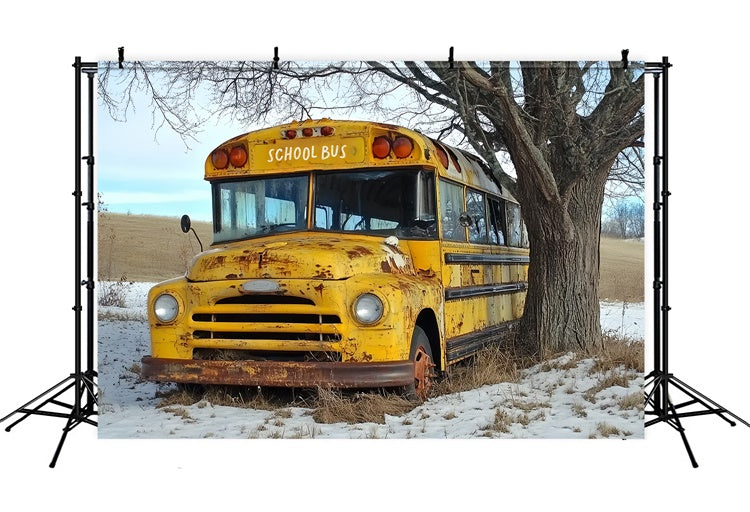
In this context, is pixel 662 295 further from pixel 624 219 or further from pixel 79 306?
pixel 79 306

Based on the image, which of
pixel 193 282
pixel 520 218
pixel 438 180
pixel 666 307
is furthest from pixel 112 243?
pixel 666 307

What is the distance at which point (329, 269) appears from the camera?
5645 millimetres

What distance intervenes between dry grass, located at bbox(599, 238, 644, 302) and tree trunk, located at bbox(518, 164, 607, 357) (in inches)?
6.7

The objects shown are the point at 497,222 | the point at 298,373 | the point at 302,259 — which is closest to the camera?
the point at 298,373

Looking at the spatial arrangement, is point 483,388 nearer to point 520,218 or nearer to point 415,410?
point 415,410

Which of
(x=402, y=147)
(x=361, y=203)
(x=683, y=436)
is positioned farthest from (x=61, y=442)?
(x=683, y=436)

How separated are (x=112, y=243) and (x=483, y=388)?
2.72 m

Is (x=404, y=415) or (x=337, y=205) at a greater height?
(x=337, y=205)

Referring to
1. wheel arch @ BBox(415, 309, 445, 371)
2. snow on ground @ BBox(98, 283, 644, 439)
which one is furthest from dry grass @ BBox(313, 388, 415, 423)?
wheel arch @ BBox(415, 309, 445, 371)

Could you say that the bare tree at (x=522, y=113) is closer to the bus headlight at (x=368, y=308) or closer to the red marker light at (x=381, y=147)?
the red marker light at (x=381, y=147)

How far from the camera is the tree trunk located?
6766 mm

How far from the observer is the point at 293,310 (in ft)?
18.4

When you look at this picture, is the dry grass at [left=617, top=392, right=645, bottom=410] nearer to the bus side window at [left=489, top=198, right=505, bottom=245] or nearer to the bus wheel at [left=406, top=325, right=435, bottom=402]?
the bus wheel at [left=406, top=325, right=435, bottom=402]

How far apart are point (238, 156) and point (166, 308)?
1193mm
